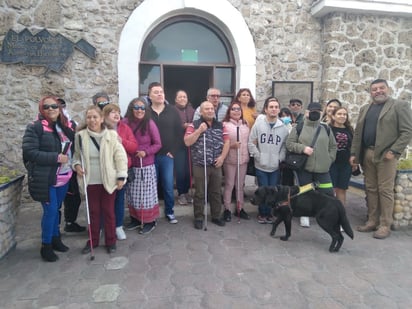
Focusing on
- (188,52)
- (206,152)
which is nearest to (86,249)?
(206,152)

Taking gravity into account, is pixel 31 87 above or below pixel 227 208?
above

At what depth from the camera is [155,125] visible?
3936 mm

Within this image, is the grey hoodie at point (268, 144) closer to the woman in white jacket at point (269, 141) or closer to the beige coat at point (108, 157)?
the woman in white jacket at point (269, 141)

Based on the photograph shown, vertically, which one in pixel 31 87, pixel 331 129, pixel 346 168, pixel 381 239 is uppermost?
pixel 31 87

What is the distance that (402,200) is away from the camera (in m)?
4.19

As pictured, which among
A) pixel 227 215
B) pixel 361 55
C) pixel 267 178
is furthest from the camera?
pixel 361 55

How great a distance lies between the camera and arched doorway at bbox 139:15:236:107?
565cm

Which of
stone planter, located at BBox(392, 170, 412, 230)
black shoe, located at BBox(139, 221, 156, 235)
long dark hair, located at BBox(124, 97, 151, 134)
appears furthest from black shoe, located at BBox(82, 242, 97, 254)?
stone planter, located at BBox(392, 170, 412, 230)

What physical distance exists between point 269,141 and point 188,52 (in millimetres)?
2745

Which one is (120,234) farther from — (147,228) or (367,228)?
(367,228)

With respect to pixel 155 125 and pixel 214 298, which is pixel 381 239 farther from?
pixel 155 125

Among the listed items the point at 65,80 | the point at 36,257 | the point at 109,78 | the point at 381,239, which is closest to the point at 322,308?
the point at 381,239

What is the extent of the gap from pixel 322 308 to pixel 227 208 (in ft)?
7.11

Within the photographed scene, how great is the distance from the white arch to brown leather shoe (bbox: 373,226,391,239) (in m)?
3.28
